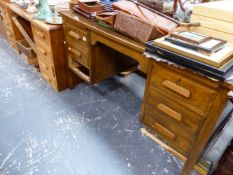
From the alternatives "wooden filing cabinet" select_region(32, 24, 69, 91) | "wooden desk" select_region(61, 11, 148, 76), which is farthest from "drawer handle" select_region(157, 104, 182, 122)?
"wooden filing cabinet" select_region(32, 24, 69, 91)

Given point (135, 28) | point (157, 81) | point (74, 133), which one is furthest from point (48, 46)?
point (157, 81)

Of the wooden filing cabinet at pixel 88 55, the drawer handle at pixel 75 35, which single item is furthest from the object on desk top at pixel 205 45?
the drawer handle at pixel 75 35

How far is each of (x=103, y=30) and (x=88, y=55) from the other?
1.03 feet

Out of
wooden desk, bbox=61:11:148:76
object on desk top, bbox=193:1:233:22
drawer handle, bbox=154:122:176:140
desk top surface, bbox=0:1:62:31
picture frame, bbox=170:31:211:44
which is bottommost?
drawer handle, bbox=154:122:176:140

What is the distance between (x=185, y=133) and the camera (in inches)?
39.1

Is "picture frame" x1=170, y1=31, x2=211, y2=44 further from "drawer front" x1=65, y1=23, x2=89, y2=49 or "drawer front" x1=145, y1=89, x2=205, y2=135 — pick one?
"drawer front" x1=65, y1=23, x2=89, y2=49

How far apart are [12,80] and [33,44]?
0.46m

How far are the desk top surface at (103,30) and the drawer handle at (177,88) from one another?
219 millimetres

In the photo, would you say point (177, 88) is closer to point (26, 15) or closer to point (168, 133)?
point (168, 133)

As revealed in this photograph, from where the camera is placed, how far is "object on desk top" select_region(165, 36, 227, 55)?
780 millimetres

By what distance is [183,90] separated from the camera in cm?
89

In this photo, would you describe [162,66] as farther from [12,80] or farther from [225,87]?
[12,80]

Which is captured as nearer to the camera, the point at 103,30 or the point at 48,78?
the point at 103,30

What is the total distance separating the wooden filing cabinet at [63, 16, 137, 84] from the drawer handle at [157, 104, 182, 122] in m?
0.68
